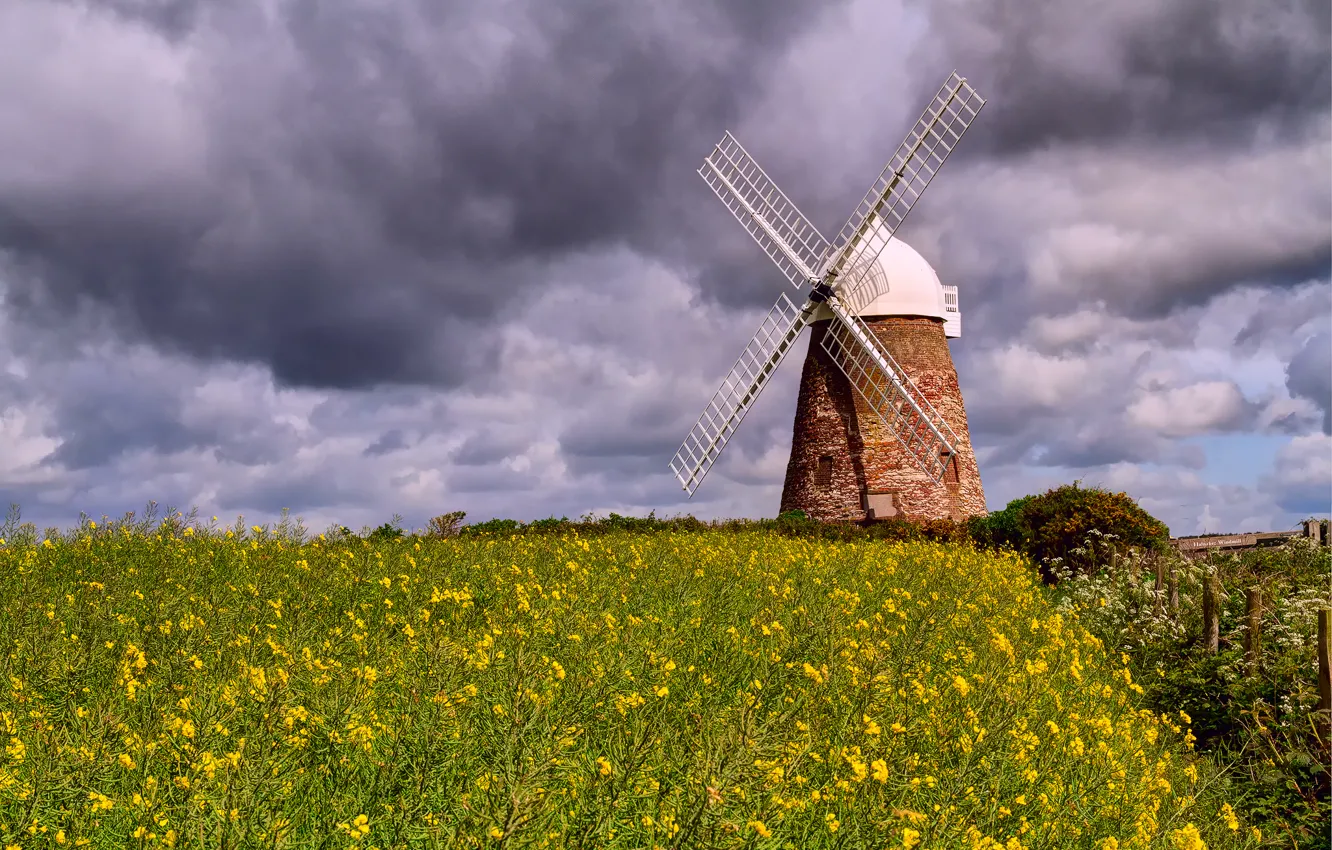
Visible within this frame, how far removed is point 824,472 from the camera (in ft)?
76.3

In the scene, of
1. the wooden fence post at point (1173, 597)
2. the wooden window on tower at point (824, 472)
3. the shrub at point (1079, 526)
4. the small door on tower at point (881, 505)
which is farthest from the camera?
the wooden window on tower at point (824, 472)

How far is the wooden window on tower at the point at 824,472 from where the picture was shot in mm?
23172

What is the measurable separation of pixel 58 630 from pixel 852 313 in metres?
19.2

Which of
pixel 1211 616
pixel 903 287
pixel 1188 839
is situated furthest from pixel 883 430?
pixel 1188 839

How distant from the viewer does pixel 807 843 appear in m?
3.40

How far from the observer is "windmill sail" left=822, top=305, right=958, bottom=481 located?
22359 millimetres

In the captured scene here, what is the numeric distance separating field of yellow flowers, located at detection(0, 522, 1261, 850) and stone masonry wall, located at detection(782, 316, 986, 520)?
1408 cm

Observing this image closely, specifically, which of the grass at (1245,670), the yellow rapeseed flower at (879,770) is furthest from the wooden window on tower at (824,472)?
the yellow rapeseed flower at (879,770)

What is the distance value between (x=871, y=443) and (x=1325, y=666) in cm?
1492

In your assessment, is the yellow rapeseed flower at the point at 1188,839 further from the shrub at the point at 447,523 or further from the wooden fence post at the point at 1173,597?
the shrub at the point at 447,523

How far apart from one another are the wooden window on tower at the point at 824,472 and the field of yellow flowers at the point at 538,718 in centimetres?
1444

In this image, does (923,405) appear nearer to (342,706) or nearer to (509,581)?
(509,581)

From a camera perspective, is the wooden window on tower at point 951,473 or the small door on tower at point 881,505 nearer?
the small door on tower at point 881,505

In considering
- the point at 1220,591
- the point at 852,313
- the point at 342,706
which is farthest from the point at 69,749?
the point at 852,313
